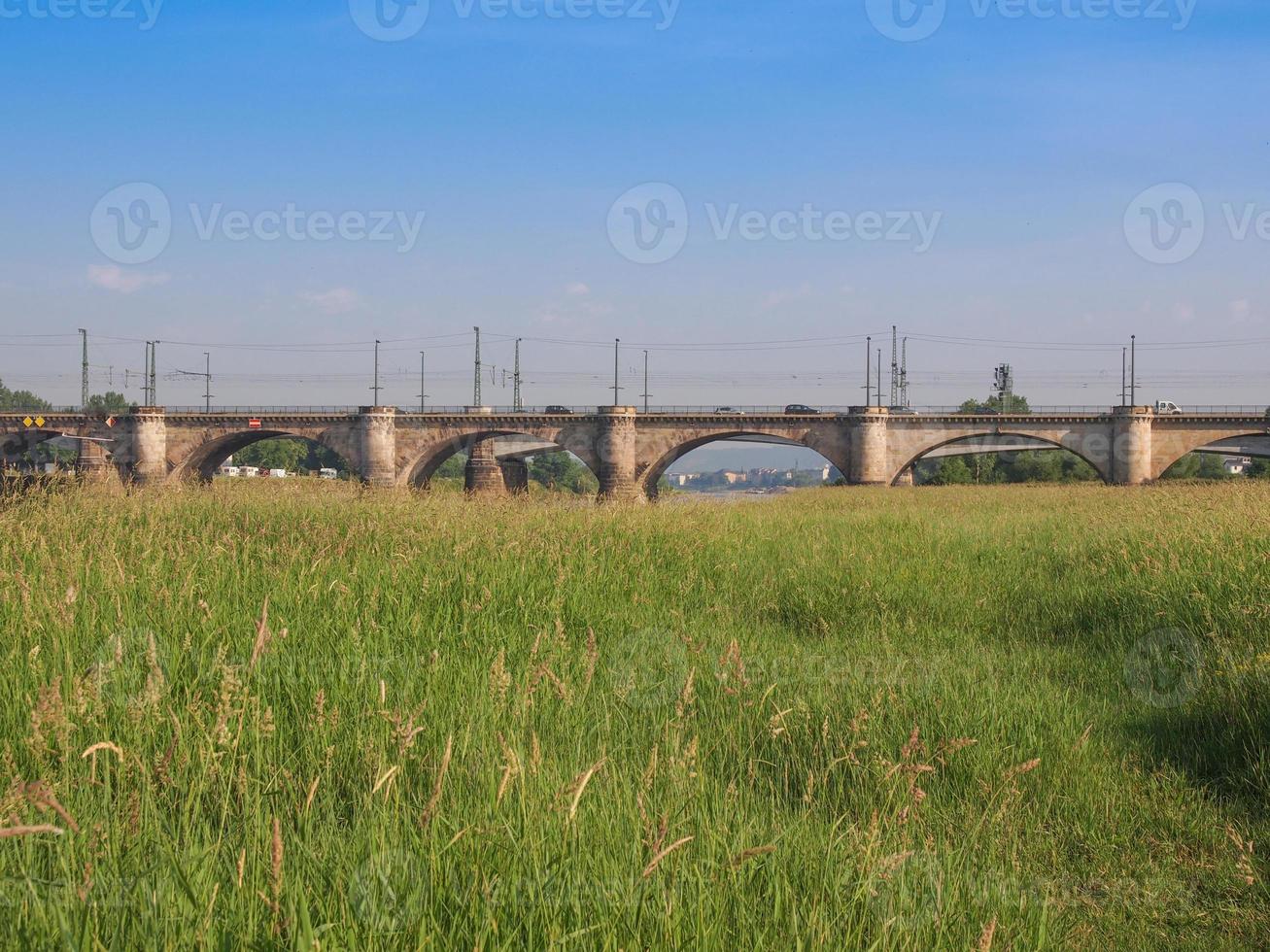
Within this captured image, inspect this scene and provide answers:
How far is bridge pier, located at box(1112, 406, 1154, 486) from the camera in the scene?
49094 mm

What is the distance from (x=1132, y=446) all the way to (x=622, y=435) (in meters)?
25.7

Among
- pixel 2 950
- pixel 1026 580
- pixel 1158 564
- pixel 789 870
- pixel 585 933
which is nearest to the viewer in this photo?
pixel 2 950

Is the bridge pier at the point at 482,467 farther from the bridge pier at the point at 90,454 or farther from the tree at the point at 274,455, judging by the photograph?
the tree at the point at 274,455

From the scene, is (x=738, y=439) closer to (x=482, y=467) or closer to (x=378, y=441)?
(x=482, y=467)

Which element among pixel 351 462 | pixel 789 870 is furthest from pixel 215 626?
pixel 351 462

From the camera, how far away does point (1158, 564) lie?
911cm

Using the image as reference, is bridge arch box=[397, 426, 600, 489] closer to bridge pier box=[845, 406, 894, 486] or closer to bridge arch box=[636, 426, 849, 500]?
bridge arch box=[636, 426, 849, 500]

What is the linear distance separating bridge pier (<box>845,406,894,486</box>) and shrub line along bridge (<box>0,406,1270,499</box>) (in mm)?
50

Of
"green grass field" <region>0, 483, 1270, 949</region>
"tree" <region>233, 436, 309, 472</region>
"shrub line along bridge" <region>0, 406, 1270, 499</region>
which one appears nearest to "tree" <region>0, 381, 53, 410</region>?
"tree" <region>233, 436, 309, 472</region>

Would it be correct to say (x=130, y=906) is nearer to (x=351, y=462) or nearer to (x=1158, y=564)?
(x=1158, y=564)

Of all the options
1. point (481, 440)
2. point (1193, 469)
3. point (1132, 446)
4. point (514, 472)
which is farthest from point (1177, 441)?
point (1193, 469)

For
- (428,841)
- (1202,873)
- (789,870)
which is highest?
(428,841)

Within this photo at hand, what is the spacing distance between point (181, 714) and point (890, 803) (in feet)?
10.2

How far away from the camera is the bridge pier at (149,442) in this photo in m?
53.8
